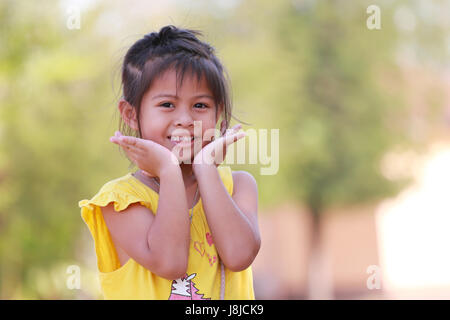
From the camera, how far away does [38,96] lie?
607 cm

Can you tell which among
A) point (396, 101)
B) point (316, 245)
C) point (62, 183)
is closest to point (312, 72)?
point (396, 101)

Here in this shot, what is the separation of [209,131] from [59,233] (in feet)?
18.7

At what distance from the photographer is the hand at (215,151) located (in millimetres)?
1621

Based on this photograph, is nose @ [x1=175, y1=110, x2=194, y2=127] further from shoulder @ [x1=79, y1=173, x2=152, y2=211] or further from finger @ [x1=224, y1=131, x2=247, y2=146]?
shoulder @ [x1=79, y1=173, x2=152, y2=211]

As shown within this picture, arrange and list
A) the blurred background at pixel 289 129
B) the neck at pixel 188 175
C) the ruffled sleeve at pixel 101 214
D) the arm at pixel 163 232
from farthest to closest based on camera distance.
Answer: the blurred background at pixel 289 129 → the neck at pixel 188 175 → the ruffled sleeve at pixel 101 214 → the arm at pixel 163 232

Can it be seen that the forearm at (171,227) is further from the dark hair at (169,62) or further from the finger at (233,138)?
the dark hair at (169,62)

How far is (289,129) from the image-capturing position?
8.38m

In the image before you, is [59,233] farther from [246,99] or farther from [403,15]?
[403,15]

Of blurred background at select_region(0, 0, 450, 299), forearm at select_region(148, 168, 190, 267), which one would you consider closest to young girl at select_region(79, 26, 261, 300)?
forearm at select_region(148, 168, 190, 267)

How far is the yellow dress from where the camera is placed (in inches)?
62.1

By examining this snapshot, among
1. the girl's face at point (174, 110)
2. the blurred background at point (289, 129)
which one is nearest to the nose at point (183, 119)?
the girl's face at point (174, 110)

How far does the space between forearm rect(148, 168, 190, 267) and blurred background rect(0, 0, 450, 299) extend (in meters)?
2.37

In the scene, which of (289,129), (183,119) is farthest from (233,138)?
(289,129)

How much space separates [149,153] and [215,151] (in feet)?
0.67
